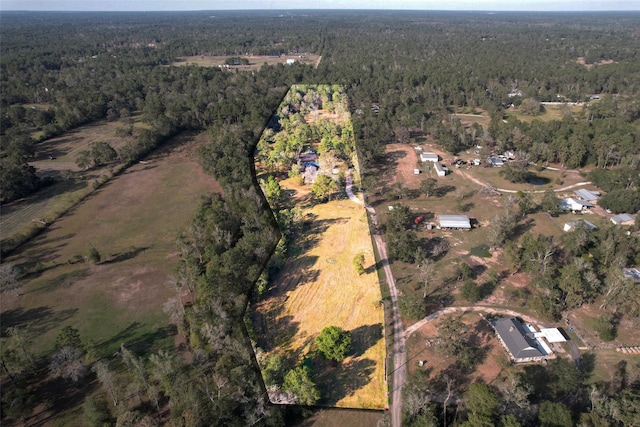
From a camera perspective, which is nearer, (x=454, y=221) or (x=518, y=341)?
(x=518, y=341)

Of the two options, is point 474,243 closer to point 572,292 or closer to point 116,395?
point 572,292

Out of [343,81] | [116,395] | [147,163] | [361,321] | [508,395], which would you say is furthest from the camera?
[343,81]

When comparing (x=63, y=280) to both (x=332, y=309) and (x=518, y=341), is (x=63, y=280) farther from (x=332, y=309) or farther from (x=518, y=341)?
(x=518, y=341)

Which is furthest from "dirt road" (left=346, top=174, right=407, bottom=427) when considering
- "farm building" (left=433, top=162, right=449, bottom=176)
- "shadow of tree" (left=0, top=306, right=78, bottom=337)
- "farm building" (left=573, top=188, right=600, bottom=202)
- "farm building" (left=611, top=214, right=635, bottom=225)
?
"farm building" (left=573, top=188, right=600, bottom=202)

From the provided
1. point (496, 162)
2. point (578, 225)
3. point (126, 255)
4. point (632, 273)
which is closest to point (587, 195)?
point (578, 225)

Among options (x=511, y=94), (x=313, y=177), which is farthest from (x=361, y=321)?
(x=511, y=94)

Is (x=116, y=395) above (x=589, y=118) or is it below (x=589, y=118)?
below

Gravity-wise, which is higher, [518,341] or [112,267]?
[518,341]
